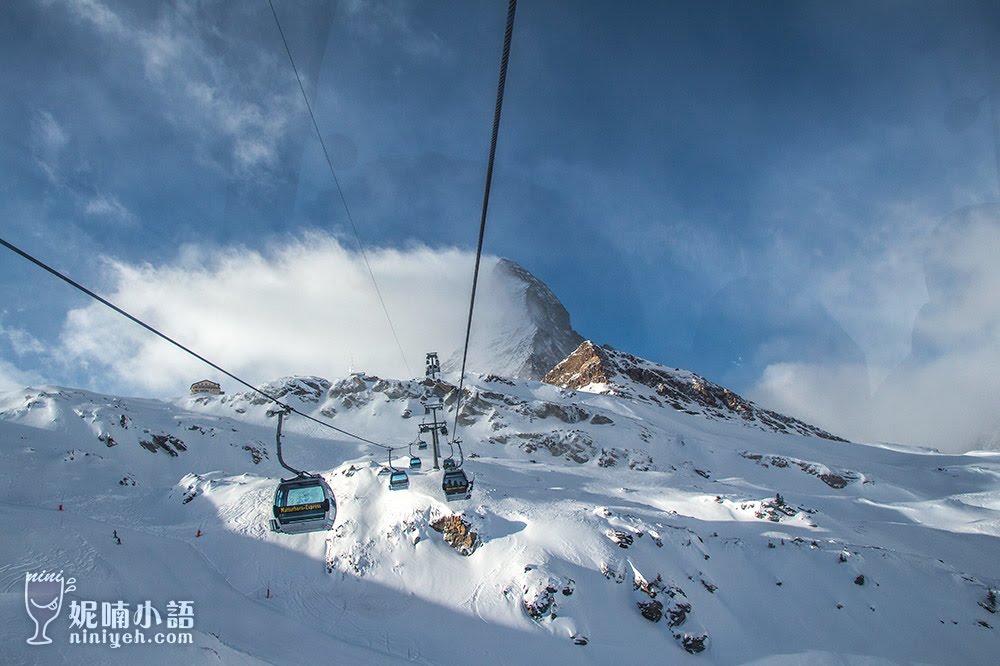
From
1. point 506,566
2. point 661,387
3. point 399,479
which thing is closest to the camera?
point 399,479

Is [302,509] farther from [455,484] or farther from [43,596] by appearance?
[455,484]

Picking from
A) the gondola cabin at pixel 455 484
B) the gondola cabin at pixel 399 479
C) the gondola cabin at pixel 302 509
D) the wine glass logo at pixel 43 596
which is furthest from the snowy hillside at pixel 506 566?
the gondola cabin at pixel 455 484

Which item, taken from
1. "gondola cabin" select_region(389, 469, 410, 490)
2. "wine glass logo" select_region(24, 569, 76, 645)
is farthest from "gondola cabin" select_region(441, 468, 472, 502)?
"wine glass logo" select_region(24, 569, 76, 645)

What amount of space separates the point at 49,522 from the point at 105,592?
937cm

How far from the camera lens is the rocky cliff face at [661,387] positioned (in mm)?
109562

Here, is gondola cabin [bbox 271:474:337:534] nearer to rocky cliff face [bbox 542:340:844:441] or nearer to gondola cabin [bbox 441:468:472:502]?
gondola cabin [bbox 441:468:472:502]

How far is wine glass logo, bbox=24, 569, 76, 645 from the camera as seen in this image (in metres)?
9.74

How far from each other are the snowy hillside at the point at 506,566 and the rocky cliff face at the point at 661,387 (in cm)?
5963

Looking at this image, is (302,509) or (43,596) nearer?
(43,596)

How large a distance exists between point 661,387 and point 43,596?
398 feet

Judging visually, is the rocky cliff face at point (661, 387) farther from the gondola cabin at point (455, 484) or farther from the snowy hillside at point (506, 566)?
the gondola cabin at point (455, 484)

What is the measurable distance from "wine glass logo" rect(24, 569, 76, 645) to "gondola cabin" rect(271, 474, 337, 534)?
4.86 m

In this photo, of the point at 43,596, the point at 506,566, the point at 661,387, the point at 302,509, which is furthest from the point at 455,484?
the point at 661,387

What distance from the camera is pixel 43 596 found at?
40.5ft
